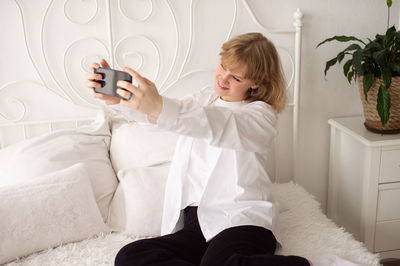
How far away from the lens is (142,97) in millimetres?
1020

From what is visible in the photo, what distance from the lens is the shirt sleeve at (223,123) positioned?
1.07 metres

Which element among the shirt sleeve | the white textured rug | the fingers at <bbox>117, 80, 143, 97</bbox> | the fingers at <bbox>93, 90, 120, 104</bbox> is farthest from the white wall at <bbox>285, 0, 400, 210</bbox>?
the fingers at <bbox>117, 80, 143, 97</bbox>

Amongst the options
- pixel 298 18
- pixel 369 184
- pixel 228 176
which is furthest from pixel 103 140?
pixel 369 184

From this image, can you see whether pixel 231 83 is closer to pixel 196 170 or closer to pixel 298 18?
pixel 196 170

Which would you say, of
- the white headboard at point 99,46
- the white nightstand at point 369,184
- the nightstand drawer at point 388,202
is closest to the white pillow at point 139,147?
the white headboard at point 99,46

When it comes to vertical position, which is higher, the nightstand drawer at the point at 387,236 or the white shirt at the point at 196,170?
the white shirt at the point at 196,170

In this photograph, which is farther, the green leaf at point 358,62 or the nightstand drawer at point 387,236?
the nightstand drawer at point 387,236

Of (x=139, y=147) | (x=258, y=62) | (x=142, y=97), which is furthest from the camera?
(x=139, y=147)

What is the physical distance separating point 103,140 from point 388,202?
4.27 feet

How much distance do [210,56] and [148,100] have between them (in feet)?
3.39

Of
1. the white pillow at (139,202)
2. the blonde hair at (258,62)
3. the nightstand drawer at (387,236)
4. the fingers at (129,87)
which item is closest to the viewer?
the fingers at (129,87)

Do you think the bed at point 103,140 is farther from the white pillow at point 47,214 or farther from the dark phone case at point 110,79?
the dark phone case at point 110,79

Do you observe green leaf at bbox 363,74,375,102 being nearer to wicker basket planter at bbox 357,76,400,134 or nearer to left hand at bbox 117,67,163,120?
wicker basket planter at bbox 357,76,400,134

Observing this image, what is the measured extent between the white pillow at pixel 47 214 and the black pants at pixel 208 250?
28cm
